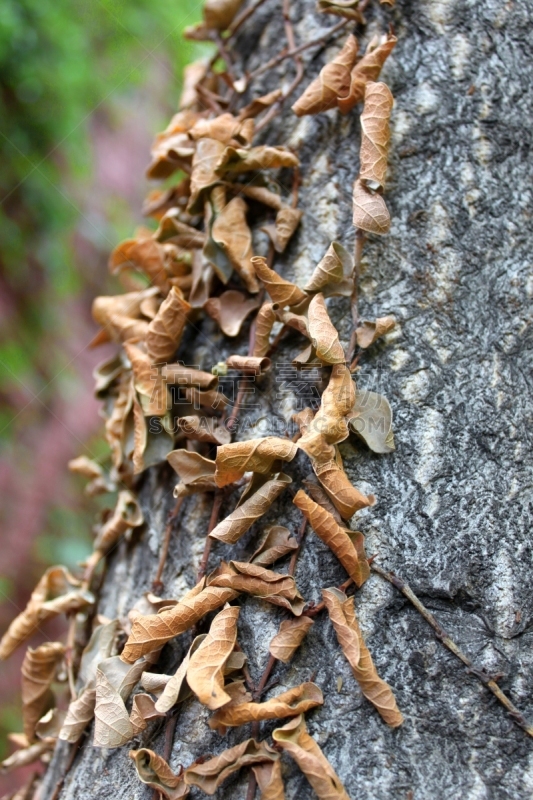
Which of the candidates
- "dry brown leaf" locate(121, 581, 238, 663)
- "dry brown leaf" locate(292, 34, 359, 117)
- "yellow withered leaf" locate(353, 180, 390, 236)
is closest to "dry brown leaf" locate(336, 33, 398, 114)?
"dry brown leaf" locate(292, 34, 359, 117)

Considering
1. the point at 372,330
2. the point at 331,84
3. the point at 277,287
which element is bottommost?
the point at 372,330

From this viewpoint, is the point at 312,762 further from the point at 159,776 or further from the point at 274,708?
the point at 159,776

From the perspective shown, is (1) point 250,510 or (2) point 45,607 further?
(2) point 45,607

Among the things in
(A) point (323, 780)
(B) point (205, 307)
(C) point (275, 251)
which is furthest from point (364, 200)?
(A) point (323, 780)

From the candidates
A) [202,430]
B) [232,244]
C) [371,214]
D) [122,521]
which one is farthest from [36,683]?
[371,214]

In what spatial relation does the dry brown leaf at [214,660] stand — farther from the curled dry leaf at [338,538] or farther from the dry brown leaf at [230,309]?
the dry brown leaf at [230,309]

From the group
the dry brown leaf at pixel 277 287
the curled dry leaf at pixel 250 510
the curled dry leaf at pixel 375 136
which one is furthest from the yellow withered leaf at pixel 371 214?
the curled dry leaf at pixel 250 510
